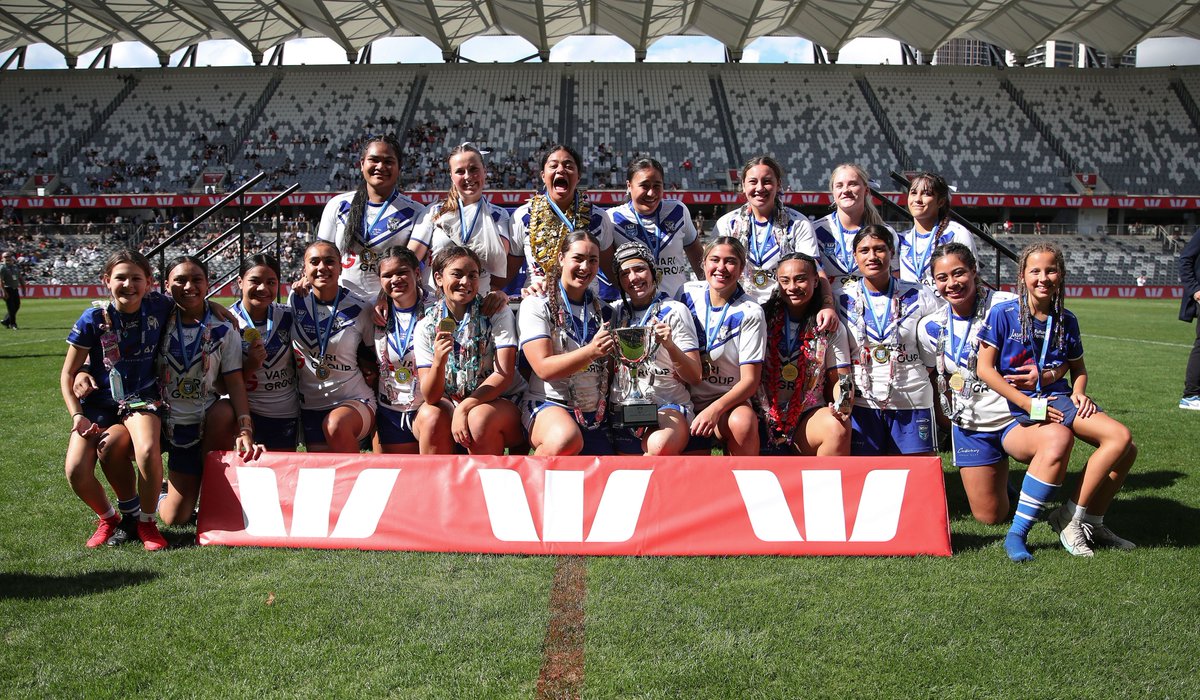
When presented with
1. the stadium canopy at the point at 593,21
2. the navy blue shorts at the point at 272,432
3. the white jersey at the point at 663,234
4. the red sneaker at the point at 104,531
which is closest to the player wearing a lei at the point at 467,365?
the navy blue shorts at the point at 272,432

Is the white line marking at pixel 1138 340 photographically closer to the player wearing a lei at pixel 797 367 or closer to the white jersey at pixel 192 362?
the player wearing a lei at pixel 797 367

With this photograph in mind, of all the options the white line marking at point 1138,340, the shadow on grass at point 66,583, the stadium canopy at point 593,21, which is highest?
the stadium canopy at point 593,21

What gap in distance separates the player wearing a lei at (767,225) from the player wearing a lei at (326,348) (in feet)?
7.06

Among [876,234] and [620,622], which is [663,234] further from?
[620,622]

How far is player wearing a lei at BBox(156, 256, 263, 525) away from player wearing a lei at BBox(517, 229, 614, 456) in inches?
54.9

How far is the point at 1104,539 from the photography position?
387 cm

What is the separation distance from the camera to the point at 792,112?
37688 mm

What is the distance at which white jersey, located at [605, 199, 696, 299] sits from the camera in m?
4.86

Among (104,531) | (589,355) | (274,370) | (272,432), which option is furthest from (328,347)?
(589,355)

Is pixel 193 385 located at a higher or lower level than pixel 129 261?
lower

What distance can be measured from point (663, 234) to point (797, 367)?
111cm

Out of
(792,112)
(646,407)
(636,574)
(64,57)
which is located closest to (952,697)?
(636,574)

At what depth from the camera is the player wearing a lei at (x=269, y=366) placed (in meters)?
4.51

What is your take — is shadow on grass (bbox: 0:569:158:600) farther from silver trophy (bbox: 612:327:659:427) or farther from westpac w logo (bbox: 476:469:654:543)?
silver trophy (bbox: 612:327:659:427)
